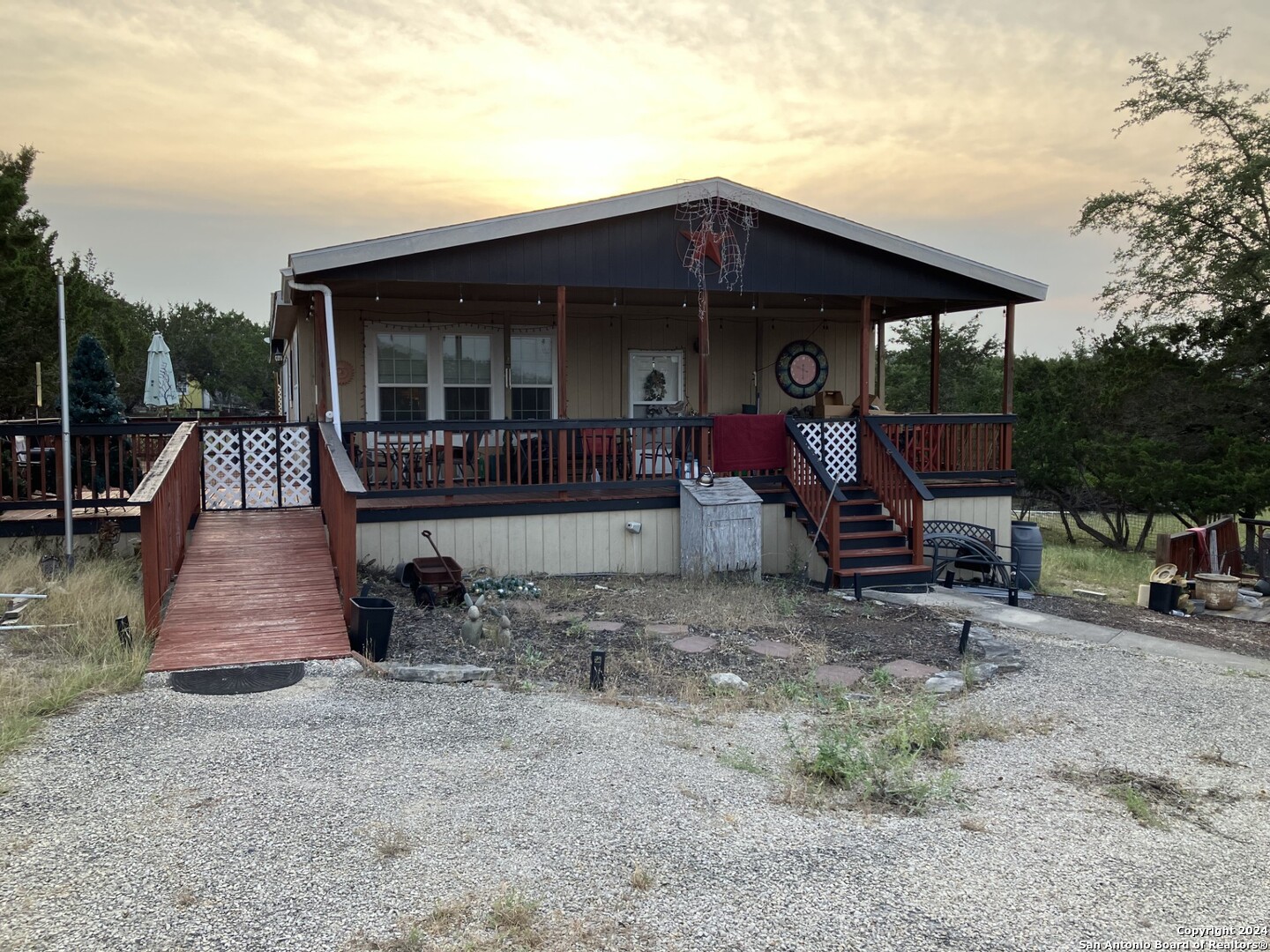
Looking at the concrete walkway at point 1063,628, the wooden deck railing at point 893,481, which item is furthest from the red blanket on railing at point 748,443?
the concrete walkway at point 1063,628

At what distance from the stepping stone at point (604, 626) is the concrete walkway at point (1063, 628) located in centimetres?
314

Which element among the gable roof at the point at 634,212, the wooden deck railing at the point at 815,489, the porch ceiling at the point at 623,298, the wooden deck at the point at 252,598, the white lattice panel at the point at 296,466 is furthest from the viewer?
the porch ceiling at the point at 623,298

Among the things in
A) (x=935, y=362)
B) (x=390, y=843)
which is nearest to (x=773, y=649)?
(x=390, y=843)

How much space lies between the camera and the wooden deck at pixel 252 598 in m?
6.19

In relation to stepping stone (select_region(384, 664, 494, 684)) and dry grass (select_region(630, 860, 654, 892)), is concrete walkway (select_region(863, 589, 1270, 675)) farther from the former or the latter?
dry grass (select_region(630, 860, 654, 892))

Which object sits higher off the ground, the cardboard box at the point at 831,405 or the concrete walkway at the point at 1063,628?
the cardboard box at the point at 831,405

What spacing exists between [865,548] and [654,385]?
454cm

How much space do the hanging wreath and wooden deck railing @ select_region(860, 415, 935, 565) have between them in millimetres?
3412

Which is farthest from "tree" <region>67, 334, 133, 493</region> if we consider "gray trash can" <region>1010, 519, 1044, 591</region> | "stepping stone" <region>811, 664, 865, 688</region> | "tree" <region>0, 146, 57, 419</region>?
"gray trash can" <region>1010, 519, 1044, 591</region>

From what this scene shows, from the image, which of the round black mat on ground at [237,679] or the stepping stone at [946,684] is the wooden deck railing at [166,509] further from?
the stepping stone at [946,684]

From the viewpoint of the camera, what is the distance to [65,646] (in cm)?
627

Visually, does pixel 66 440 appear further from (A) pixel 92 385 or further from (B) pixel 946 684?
(B) pixel 946 684

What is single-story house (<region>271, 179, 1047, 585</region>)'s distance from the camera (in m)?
10.0

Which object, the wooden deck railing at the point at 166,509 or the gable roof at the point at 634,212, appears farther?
the gable roof at the point at 634,212
